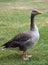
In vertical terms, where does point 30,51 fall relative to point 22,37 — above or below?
below

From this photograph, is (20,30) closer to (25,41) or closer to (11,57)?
(11,57)

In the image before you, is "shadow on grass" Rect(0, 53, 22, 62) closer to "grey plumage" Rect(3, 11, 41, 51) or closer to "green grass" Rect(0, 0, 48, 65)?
"green grass" Rect(0, 0, 48, 65)

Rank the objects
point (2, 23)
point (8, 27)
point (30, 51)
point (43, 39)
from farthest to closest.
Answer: point (2, 23), point (8, 27), point (43, 39), point (30, 51)

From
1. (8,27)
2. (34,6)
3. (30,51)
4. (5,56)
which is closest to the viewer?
(5,56)

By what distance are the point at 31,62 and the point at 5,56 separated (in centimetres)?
93

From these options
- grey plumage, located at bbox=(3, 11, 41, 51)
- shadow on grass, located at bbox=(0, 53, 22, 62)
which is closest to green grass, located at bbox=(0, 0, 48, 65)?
shadow on grass, located at bbox=(0, 53, 22, 62)

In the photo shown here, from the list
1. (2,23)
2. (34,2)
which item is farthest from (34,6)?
(2,23)

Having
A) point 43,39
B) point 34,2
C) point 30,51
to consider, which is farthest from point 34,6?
point 30,51

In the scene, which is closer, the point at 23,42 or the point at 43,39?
the point at 23,42

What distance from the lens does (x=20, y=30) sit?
12250mm

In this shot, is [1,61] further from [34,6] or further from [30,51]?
[34,6]

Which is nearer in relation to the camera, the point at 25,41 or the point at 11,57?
the point at 25,41

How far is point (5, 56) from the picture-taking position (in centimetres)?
824

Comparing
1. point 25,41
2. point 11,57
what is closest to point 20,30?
point 11,57
